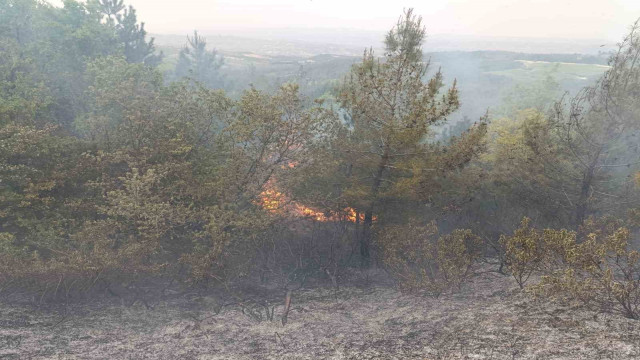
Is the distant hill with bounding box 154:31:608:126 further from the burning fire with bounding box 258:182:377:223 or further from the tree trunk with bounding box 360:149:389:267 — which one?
the tree trunk with bounding box 360:149:389:267

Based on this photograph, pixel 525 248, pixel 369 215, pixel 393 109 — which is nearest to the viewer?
pixel 525 248

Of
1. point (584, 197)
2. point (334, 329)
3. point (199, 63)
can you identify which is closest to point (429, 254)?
point (334, 329)

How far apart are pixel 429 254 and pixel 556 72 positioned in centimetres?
8039

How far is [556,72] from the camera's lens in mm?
78000

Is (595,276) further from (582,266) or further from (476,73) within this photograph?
(476,73)

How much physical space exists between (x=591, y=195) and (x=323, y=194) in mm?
10337

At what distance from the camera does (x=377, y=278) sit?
57.8 ft

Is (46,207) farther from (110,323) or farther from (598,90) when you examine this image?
(598,90)

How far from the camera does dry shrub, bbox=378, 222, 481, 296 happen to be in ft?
44.9

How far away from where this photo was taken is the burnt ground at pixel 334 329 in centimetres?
996

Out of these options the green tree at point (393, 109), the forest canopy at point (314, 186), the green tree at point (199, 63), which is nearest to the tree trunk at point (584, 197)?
the forest canopy at point (314, 186)

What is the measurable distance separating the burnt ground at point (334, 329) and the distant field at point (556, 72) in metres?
77.3

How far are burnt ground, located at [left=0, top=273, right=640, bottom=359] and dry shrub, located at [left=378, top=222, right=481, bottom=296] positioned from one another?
1.93ft

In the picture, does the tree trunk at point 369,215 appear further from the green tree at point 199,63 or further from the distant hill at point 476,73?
the green tree at point 199,63
